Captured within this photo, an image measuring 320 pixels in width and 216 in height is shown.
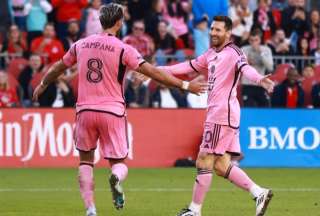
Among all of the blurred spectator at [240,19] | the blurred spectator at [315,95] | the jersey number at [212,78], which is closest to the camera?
the jersey number at [212,78]

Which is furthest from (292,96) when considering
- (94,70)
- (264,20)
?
(94,70)

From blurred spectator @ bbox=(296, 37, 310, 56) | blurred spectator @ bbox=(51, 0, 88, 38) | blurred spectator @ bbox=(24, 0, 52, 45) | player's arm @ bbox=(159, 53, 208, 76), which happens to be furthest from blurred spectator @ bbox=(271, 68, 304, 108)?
player's arm @ bbox=(159, 53, 208, 76)

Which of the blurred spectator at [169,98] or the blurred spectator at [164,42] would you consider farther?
the blurred spectator at [164,42]

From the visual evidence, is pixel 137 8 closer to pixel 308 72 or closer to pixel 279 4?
pixel 279 4

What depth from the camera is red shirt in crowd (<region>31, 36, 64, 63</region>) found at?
23.0 m

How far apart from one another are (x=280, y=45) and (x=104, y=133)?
42.3 feet

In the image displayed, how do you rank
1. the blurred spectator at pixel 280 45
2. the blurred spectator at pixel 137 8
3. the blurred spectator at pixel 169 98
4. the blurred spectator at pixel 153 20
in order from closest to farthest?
the blurred spectator at pixel 169 98 → the blurred spectator at pixel 280 45 → the blurred spectator at pixel 153 20 → the blurred spectator at pixel 137 8

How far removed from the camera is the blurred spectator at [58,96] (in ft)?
71.9

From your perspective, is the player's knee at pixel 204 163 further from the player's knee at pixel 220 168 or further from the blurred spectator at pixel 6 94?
the blurred spectator at pixel 6 94

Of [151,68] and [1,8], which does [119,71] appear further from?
[1,8]

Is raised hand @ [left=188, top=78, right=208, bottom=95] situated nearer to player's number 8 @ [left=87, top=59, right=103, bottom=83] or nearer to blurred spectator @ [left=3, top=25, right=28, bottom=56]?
player's number 8 @ [left=87, top=59, right=103, bottom=83]

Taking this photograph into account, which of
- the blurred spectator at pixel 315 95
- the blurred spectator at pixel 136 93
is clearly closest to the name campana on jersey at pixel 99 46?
the blurred spectator at pixel 136 93

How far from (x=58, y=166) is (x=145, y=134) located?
5.73 ft

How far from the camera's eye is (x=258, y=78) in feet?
39.3
